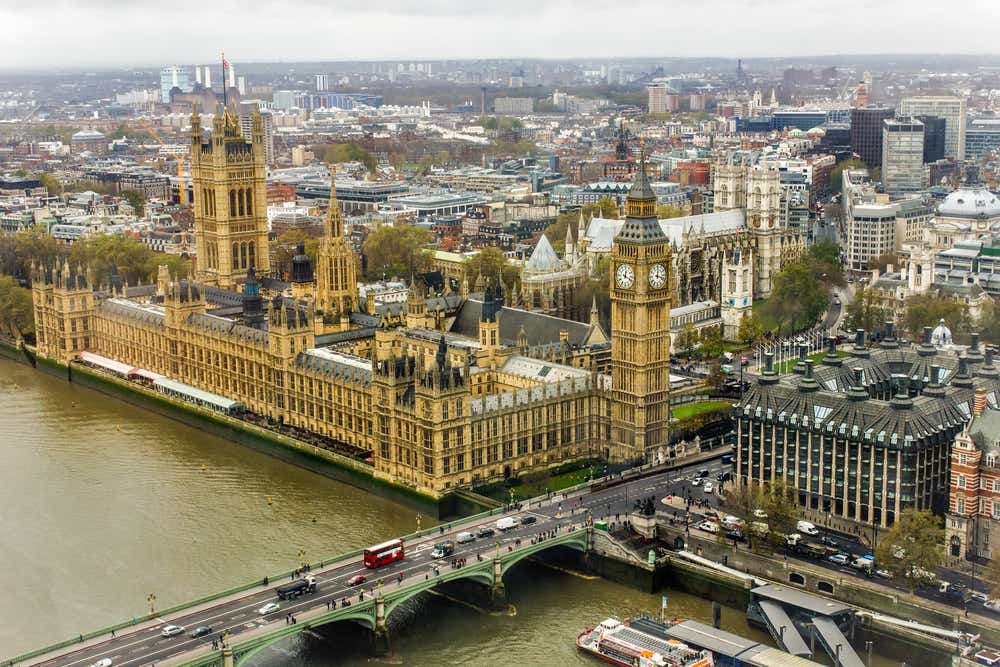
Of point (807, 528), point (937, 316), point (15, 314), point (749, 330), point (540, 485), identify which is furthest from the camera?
point (15, 314)

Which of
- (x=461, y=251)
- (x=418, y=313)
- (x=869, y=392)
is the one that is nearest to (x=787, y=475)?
(x=869, y=392)

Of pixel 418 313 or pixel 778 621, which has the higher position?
pixel 418 313

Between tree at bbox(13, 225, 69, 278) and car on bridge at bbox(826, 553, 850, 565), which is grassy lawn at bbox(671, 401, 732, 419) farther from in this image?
tree at bbox(13, 225, 69, 278)

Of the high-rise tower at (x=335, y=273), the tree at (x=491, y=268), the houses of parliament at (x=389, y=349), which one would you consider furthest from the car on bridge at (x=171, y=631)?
the tree at (x=491, y=268)

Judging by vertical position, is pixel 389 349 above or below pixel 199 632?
above

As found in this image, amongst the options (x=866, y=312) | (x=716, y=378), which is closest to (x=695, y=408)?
(x=716, y=378)

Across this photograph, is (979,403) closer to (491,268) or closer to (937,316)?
(937,316)

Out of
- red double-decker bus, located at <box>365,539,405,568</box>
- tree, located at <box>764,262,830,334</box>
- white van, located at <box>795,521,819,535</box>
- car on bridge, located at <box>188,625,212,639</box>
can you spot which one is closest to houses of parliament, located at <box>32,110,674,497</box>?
red double-decker bus, located at <box>365,539,405,568</box>

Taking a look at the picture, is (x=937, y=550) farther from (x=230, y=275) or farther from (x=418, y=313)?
(x=230, y=275)
